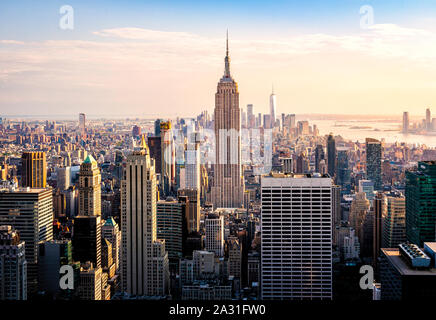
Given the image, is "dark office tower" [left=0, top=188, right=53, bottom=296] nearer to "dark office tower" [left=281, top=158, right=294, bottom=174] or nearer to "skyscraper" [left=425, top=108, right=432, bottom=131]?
"dark office tower" [left=281, top=158, right=294, bottom=174]

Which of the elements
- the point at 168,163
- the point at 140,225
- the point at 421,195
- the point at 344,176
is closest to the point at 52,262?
the point at 140,225

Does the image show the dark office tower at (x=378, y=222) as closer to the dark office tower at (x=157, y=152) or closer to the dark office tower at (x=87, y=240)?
the dark office tower at (x=157, y=152)

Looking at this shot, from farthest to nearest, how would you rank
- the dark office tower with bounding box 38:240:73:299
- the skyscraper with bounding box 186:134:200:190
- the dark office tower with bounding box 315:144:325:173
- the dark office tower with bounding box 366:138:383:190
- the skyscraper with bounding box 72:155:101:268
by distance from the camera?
1. the skyscraper with bounding box 186:134:200:190
2. the skyscraper with bounding box 72:155:101:268
3. the dark office tower with bounding box 315:144:325:173
4. the dark office tower with bounding box 366:138:383:190
5. the dark office tower with bounding box 38:240:73:299

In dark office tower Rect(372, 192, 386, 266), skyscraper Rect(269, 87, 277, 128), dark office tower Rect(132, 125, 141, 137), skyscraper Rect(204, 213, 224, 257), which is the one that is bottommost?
skyscraper Rect(204, 213, 224, 257)

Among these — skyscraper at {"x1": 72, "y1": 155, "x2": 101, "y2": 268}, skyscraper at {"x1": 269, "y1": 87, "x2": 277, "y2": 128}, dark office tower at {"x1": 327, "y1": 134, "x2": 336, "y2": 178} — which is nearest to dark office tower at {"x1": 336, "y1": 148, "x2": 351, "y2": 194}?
dark office tower at {"x1": 327, "y1": 134, "x2": 336, "y2": 178}

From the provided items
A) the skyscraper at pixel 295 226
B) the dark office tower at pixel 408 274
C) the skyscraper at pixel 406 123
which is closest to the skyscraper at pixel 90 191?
the skyscraper at pixel 295 226
